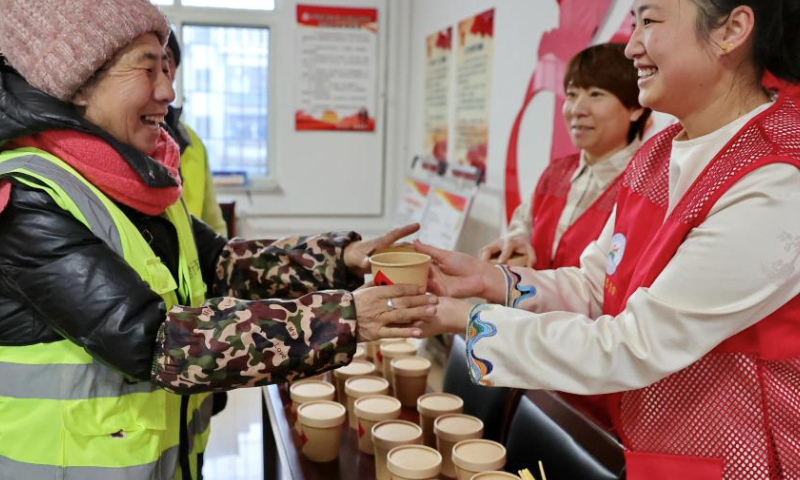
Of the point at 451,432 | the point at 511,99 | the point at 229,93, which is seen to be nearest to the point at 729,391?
the point at 451,432

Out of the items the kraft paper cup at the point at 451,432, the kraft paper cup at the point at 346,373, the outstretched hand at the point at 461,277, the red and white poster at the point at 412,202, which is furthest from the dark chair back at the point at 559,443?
the red and white poster at the point at 412,202

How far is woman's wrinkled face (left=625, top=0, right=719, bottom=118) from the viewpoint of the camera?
3.96ft

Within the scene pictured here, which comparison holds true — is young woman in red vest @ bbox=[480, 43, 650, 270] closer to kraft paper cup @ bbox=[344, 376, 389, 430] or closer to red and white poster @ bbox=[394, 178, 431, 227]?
kraft paper cup @ bbox=[344, 376, 389, 430]

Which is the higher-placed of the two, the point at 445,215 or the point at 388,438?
the point at 445,215

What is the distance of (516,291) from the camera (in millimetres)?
1705

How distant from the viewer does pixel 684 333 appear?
1102 millimetres

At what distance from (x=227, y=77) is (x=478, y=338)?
470cm

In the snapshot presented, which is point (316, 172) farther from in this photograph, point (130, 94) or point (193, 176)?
point (130, 94)

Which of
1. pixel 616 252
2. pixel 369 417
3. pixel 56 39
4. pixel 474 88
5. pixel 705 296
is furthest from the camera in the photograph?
pixel 474 88

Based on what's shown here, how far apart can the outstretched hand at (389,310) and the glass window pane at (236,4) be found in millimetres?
4497

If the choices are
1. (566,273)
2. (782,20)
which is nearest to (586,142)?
(566,273)

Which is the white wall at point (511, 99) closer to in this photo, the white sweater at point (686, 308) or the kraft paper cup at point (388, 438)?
the white sweater at point (686, 308)

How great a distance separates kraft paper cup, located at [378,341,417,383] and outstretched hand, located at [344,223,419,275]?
28 centimetres

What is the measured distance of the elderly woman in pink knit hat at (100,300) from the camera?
1174 mm
